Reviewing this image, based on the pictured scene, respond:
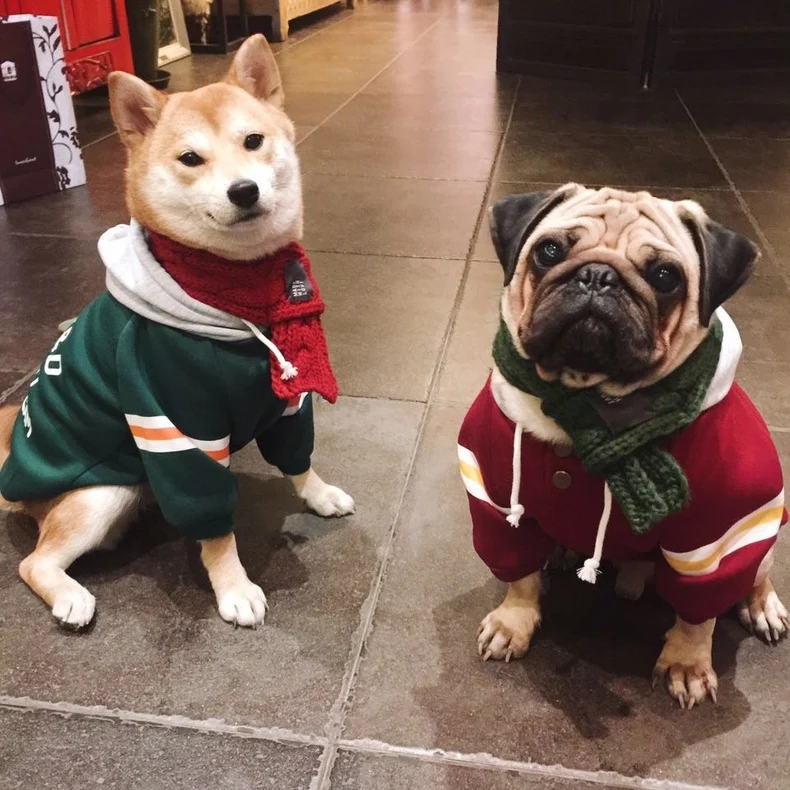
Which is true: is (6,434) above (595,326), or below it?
below

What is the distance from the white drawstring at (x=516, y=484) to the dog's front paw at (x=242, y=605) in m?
0.66

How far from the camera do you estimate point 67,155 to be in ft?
14.9

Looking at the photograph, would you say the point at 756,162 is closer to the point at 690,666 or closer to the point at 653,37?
the point at 653,37

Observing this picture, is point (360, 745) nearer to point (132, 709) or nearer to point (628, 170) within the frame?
point (132, 709)

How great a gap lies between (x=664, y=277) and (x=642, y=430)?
27 cm

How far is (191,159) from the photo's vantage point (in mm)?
1712

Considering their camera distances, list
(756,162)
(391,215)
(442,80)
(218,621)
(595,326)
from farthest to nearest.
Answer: (442,80) → (756,162) → (391,215) → (218,621) → (595,326)

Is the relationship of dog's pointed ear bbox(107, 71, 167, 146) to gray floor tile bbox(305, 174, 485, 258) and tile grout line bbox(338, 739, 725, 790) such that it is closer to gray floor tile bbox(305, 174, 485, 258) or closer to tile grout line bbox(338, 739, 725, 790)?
tile grout line bbox(338, 739, 725, 790)

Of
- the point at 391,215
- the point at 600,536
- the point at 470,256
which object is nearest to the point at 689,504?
the point at 600,536

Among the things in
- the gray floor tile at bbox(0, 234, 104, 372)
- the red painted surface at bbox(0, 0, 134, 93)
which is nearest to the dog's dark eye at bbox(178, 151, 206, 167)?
the gray floor tile at bbox(0, 234, 104, 372)

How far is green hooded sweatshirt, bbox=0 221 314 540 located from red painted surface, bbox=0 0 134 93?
453 cm

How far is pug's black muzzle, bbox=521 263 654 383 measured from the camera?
4.51ft

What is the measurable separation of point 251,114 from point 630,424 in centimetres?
104

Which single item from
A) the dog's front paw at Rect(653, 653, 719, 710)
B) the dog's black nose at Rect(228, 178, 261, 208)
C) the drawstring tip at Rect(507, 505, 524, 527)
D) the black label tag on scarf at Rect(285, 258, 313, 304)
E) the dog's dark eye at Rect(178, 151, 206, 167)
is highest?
the dog's dark eye at Rect(178, 151, 206, 167)
